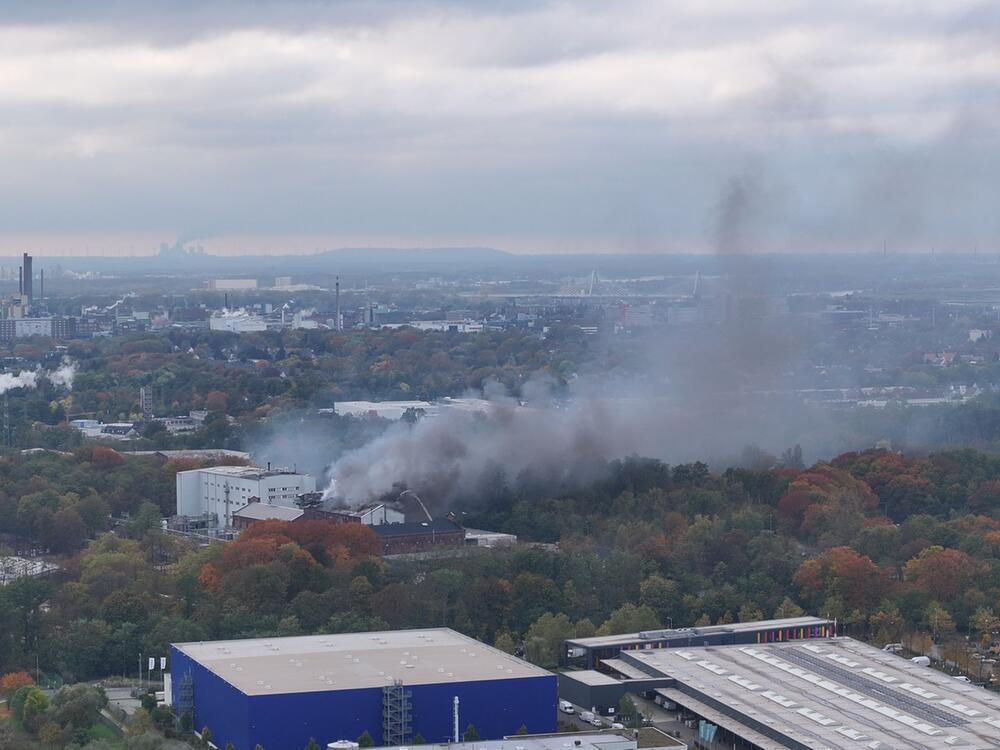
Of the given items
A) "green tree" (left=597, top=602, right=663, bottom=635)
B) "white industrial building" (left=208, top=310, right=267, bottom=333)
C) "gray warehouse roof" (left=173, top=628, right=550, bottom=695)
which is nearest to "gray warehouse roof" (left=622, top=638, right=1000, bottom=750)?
"green tree" (left=597, top=602, right=663, bottom=635)

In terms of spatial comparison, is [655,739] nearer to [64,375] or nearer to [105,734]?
[105,734]

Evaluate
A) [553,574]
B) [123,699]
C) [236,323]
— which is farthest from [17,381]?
[123,699]

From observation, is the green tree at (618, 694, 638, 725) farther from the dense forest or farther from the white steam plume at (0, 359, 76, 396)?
the white steam plume at (0, 359, 76, 396)

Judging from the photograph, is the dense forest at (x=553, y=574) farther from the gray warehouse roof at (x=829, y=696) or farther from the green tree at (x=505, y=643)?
the gray warehouse roof at (x=829, y=696)

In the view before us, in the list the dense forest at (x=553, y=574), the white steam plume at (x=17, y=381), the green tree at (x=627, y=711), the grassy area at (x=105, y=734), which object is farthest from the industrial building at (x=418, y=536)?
the white steam plume at (x=17, y=381)

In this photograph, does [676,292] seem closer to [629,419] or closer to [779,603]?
[629,419]
